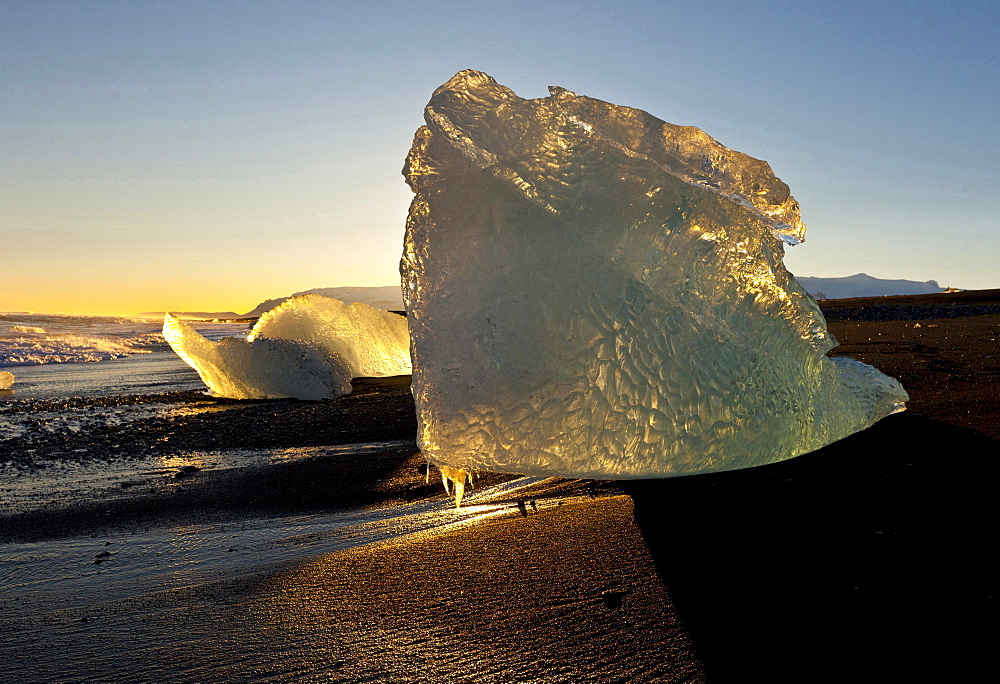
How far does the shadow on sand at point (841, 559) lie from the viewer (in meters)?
1.66

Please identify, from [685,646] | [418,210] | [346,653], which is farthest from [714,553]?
[418,210]

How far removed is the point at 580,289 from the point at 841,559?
3.68 feet

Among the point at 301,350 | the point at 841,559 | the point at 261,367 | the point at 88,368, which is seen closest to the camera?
the point at 841,559

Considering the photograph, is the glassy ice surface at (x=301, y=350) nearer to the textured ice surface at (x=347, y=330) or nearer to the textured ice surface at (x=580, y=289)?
the textured ice surface at (x=347, y=330)

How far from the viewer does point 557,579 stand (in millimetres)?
2199

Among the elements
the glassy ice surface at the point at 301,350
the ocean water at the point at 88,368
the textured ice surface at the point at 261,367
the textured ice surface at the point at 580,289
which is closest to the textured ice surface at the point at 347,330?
the glassy ice surface at the point at 301,350

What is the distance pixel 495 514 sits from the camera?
2.94 m

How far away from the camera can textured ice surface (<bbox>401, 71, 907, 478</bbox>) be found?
2.31 m

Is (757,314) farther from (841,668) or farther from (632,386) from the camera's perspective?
(841,668)

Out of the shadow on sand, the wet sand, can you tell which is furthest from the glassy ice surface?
the shadow on sand

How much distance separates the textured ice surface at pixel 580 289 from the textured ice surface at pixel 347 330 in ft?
20.8

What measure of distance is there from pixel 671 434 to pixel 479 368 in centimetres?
67

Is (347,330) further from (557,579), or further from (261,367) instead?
(557,579)

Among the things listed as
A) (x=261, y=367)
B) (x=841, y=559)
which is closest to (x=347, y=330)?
(x=261, y=367)
